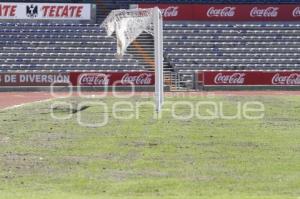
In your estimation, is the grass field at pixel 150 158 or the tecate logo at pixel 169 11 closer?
the grass field at pixel 150 158

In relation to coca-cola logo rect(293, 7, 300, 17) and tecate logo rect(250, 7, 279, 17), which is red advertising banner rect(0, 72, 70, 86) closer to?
tecate logo rect(250, 7, 279, 17)

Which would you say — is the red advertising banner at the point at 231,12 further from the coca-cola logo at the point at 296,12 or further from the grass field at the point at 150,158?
the grass field at the point at 150,158

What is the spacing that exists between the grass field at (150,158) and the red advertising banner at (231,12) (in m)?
29.1

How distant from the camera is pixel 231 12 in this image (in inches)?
1959

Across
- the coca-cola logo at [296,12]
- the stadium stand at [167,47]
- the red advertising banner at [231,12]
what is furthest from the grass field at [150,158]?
the coca-cola logo at [296,12]

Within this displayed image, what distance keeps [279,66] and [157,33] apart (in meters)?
25.1

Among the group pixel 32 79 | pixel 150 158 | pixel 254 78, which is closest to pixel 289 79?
pixel 254 78

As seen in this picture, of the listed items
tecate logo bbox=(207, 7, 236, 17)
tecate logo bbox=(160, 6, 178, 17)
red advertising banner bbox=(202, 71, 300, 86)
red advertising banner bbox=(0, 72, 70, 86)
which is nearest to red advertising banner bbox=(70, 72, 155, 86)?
red advertising banner bbox=(0, 72, 70, 86)

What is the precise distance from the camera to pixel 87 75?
41.7 meters

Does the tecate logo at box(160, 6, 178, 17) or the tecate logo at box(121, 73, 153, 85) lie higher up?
the tecate logo at box(160, 6, 178, 17)

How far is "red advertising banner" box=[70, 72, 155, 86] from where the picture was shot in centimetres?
4153

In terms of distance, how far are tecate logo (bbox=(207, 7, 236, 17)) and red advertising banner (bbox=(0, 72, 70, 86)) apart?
12884mm

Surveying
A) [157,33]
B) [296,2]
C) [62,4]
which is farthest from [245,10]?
[157,33]

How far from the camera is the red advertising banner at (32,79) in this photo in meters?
41.2
